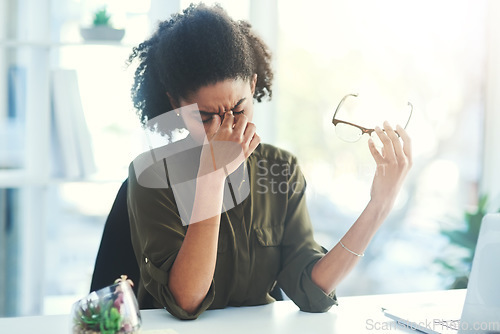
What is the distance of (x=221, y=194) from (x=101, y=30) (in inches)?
40.8

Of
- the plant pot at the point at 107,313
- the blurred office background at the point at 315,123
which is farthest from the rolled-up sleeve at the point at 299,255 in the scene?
the blurred office background at the point at 315,123

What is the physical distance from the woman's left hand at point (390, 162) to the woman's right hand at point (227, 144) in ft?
0.88

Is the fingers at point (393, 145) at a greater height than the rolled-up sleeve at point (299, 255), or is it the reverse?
the fingers at point (393, 145)

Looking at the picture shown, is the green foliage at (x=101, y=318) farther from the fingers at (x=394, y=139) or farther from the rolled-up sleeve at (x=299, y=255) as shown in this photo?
the fingers at (x=394, y=139)

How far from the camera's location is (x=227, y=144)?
120cm

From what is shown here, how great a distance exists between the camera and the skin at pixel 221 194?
3.81ft

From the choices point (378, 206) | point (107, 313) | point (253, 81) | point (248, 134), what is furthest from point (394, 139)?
point (107, 313)

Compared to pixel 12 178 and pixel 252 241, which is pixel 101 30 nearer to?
pixel 12 178

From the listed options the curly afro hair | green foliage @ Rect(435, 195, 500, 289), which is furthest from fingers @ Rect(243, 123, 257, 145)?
green foliage @ Rect(435, 195, 500, 289)

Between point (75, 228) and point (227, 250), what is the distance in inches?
43.0

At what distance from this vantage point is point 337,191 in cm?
259

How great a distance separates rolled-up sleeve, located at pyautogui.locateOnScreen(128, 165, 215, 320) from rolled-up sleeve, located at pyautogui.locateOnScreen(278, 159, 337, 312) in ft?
0.66

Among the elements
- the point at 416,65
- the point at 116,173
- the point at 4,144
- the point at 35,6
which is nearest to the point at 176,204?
the point at 116,173

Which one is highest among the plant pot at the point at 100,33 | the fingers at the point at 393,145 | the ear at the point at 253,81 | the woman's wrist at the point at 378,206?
the plant pot at the point at 100,33
